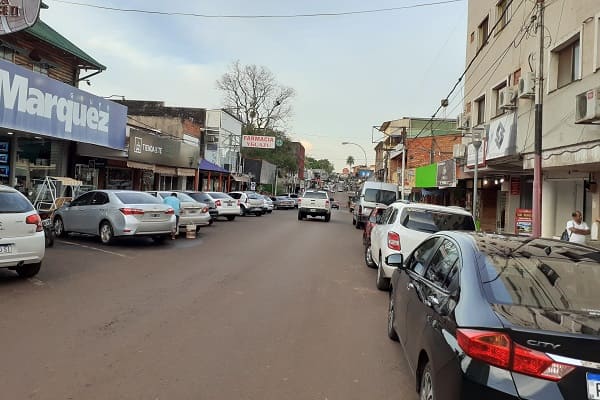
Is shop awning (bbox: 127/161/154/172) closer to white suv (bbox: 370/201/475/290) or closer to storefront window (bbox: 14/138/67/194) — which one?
storefront window (bbox: 14/138/67/194)

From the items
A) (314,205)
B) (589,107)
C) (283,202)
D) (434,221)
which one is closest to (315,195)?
(314,205)

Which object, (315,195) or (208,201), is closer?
(208,201)

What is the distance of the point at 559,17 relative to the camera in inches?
494

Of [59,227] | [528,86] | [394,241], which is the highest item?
[528,86]

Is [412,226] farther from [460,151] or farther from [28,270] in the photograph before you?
[460,151]

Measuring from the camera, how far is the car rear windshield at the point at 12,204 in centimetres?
829

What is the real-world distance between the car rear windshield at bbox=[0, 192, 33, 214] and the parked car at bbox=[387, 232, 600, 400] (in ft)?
22.1

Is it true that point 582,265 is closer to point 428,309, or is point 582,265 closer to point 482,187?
point 428,309

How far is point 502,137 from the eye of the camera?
15812mm

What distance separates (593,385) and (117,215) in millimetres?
12724

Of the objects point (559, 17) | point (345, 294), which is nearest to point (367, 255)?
point (345, 294)

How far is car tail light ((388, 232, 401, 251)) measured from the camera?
360 inches

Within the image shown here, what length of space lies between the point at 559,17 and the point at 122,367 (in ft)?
41.5

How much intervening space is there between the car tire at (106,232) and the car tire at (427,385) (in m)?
11.6
